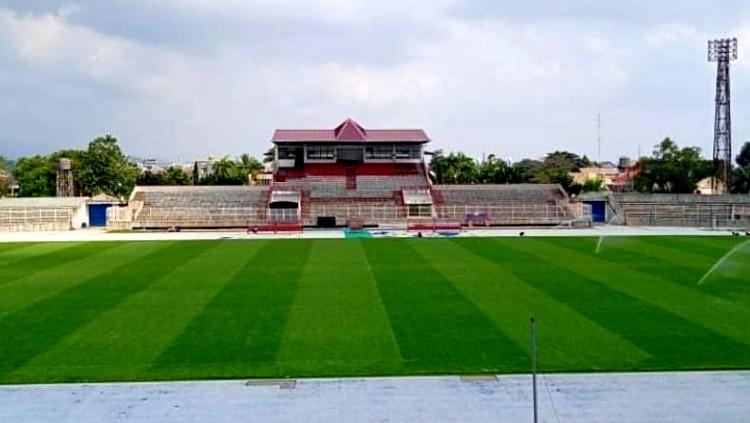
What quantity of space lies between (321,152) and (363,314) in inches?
1831

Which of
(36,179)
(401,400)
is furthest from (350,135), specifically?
(401,400)

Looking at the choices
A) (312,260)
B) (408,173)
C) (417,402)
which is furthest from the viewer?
(408,173)

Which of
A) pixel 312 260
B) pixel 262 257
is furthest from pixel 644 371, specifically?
pixel 262 257

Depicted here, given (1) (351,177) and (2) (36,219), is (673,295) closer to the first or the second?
(1) (351,177)

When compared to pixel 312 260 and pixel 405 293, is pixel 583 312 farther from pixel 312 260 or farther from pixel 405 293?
pixel 312 260

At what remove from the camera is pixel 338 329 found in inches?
594

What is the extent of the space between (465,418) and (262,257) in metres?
20.2

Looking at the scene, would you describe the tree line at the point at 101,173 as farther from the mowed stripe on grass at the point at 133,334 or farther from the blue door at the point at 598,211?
the mowed stripe on grass at the point at 133,334

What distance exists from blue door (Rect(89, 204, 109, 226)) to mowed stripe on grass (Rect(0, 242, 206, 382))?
2891cm

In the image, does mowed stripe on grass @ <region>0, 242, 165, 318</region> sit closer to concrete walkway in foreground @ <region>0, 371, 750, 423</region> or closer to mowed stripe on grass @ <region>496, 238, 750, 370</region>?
concrete walkway in foreground @ <region>0, 371, 750, 423</region>

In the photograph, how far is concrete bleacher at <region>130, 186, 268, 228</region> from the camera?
5050 centimetres

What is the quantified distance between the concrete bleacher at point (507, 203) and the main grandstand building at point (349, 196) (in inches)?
3.0

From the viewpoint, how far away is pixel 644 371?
1178 centimetres

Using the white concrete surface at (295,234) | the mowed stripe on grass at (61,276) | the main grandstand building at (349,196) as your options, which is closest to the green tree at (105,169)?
the main grandstand building at (349,196)
